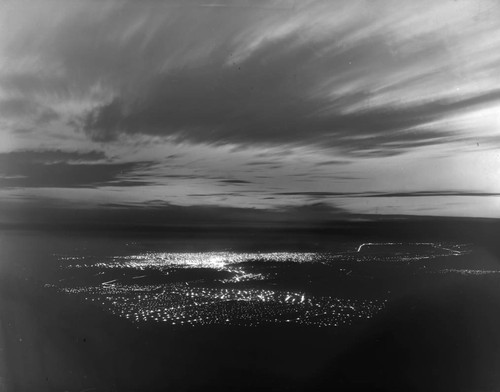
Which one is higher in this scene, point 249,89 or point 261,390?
point 249,89

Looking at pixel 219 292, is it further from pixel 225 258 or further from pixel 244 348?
pixel 244 348

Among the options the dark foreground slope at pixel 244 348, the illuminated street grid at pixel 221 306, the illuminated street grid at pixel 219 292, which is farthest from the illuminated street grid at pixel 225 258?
the dark foreground slope at pixel 244 348

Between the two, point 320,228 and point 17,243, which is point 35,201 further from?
point 320,228

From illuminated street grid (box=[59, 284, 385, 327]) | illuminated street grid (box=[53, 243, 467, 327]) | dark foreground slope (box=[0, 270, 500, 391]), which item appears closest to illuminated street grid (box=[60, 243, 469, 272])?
illuminated street grid (box=[53, 243, 467, 327])

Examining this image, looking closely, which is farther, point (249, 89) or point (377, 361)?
point (377, 361)

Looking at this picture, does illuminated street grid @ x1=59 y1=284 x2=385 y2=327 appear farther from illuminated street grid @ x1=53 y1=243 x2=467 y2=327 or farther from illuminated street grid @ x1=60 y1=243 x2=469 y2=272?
illuminated street grid @ x1=60 y1=243 x2=469 y2=272

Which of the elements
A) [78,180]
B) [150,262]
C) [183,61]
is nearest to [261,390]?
[150,262]

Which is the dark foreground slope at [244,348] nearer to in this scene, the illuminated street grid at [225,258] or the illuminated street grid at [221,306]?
the illuminated street grid at [221,306]

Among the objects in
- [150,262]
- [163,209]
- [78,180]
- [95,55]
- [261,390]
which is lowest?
[261,390]
